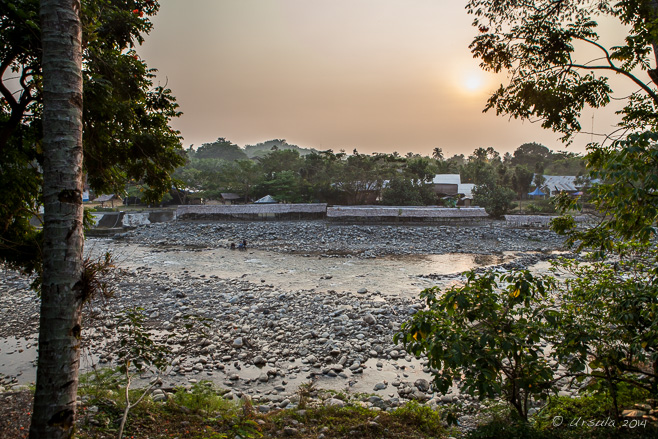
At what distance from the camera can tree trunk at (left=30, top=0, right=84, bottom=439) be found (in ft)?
7.81

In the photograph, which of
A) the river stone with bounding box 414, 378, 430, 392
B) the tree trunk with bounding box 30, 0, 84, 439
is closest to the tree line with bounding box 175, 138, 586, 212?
the river stone with bounding box 414, 378, 430, 392

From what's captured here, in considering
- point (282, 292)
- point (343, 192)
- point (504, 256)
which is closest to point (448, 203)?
point (343, 192)

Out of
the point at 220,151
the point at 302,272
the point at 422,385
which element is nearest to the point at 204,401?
the point at 422,385

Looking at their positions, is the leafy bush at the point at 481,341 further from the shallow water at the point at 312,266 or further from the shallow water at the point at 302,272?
the shallow water at the point at 312,266

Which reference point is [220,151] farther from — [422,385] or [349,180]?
[422,385]

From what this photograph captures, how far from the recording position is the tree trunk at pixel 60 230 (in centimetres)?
238

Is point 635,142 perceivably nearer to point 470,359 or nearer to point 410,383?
point 470,359

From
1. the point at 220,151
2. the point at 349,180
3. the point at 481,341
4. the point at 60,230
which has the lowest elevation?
the point at 481,341

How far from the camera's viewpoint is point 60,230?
2.45 meters

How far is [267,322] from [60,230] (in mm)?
6782

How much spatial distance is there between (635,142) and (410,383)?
4.82 meters

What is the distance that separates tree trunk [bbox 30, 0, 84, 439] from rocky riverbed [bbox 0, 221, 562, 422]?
91 cm

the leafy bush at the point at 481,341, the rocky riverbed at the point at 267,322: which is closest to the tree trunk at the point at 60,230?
the rocky riverbed at the point at 267,322

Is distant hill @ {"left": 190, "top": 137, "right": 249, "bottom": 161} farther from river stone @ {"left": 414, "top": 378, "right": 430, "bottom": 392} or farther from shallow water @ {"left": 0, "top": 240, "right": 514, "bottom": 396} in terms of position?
river stone @ {"left": 414, "top": 378, "right": 430, "bottom": 392}
